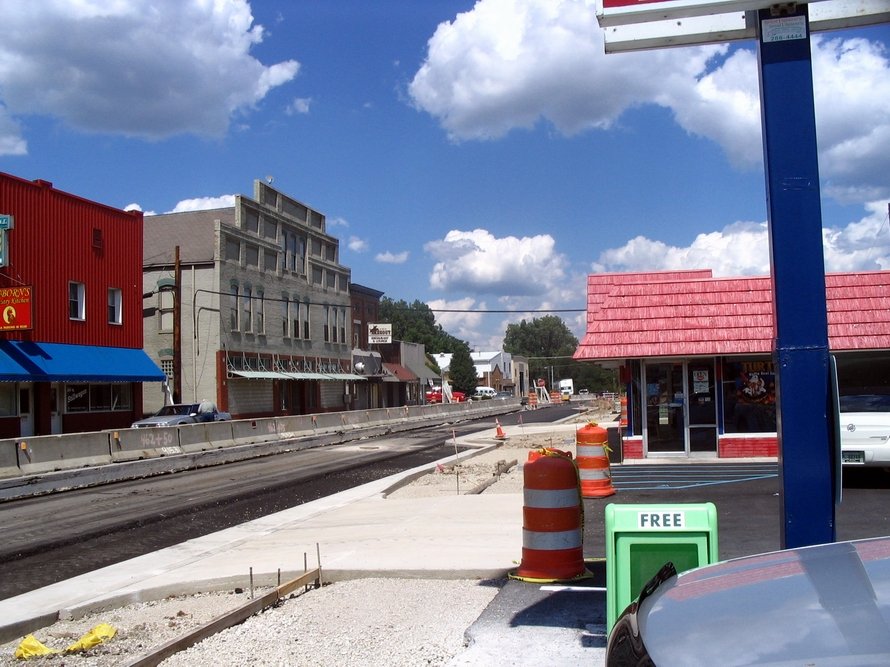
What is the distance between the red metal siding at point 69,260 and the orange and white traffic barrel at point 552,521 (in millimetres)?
23900

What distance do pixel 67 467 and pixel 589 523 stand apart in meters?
14.8

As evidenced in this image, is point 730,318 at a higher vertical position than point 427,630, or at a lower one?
higher

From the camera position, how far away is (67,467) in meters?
20.7

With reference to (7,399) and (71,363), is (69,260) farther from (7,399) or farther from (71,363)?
(7,399)

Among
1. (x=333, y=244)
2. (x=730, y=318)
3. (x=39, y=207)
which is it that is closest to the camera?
(x=730, y=318)

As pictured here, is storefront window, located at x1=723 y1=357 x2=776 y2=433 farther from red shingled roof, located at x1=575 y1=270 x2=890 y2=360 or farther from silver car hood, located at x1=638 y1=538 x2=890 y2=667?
silver car hood, located at x1=638 y1=538 x2=890 y2=667

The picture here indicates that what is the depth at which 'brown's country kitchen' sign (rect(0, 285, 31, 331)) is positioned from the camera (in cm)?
2519

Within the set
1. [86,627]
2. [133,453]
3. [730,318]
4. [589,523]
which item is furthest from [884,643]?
[133,453]

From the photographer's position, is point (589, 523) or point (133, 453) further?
point (133, 453)

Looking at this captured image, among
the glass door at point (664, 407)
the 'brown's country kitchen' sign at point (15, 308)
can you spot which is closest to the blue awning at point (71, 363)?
the 'brown's country kitchen' sign at point (15, 308)

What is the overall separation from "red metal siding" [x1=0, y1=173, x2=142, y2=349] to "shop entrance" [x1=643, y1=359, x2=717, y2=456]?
19768mm

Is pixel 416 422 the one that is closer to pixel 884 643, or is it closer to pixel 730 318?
pixel 730 318

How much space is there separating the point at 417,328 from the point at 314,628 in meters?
136

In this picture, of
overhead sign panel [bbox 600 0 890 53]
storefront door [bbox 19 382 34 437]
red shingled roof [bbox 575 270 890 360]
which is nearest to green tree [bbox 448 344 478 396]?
storefront door [bbox 19 382 34 437]
